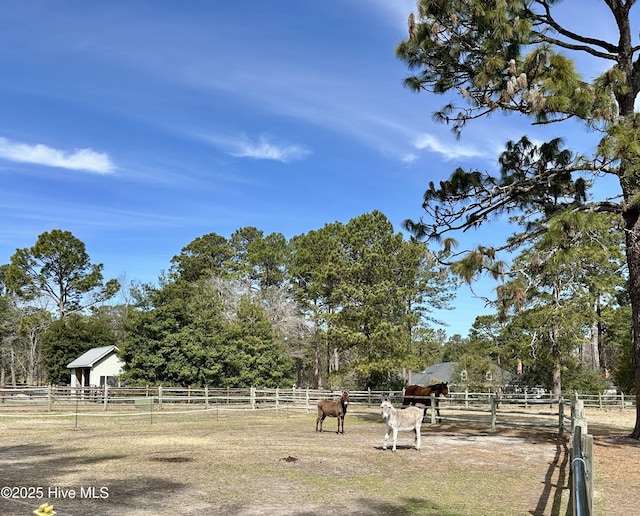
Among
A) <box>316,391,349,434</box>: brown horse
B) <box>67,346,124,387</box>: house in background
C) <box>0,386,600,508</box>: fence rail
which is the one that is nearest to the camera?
<box>316,391,349,434</box>: brown horse

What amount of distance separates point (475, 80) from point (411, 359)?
26818 mm

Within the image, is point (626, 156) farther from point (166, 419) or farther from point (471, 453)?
point (166, 419)

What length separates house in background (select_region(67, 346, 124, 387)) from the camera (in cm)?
4125

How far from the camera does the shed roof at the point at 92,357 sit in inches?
1617

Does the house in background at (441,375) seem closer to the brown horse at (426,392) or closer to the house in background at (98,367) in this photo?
the house in background at (98,367)

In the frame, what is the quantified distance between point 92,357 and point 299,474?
122 ft

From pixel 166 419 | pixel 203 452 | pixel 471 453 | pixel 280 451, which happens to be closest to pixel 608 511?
pixel 471 453

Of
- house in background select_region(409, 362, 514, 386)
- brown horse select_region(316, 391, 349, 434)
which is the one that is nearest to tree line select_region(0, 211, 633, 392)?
house in background select_region(409, 362, 514, 386)

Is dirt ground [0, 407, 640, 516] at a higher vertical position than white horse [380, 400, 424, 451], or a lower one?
lower

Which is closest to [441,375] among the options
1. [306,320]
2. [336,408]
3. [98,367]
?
[306,320]

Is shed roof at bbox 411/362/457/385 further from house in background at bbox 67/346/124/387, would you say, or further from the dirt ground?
the dirt ground

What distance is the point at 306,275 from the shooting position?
4822 centimetres

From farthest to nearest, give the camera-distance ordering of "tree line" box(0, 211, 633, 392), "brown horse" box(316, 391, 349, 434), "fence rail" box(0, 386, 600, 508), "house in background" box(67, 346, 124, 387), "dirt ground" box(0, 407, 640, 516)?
"house in background" box(67, 346, 124, 387), "tree line" box(0, 211, 633, 392), "fence rail" box(0, 386, 600, 508), "brown horse" box(316, 391, 349, 434), "dirt ground" box(0, 407, 640, 516)

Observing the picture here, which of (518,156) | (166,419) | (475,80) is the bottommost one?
(166,419)
